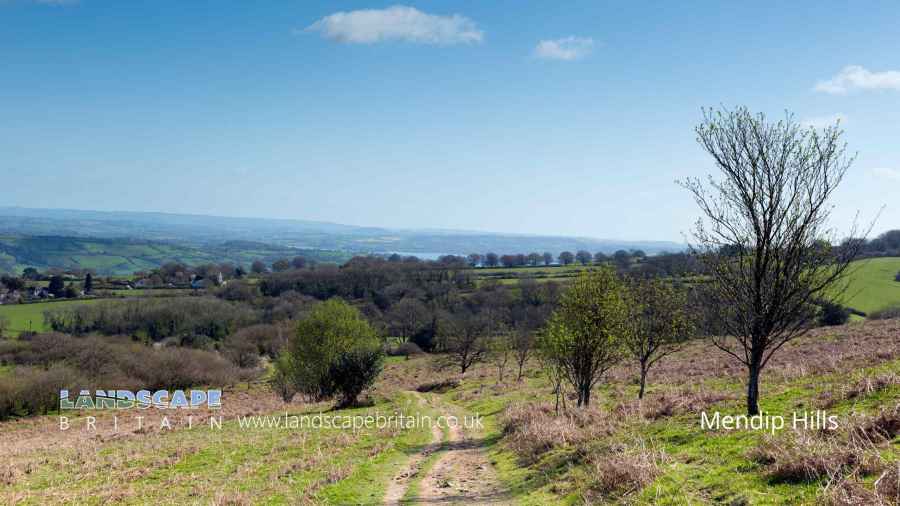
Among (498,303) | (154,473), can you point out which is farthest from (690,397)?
(498,303)

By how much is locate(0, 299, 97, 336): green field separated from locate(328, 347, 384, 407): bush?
9865 centimetres

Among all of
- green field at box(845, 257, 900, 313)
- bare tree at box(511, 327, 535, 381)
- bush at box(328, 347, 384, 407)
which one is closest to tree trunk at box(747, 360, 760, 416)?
bush at box(328, 347, 384, 407)

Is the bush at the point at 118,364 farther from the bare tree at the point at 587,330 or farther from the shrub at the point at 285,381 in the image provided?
the bare tree at the point at 587,330

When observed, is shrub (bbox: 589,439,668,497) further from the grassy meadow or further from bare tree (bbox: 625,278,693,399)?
bare tree (bbox: 625,278,693,399)

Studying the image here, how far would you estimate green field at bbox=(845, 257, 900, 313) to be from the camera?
251 feet

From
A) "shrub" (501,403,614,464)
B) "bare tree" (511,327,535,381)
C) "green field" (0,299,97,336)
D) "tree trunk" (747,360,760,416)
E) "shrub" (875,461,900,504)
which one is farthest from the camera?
A: "green field" (0,299,97,336)

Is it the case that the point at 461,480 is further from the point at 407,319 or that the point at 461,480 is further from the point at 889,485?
the point at 407,319

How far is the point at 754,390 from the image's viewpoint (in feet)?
54.0

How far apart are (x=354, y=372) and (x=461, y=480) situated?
27528 mm

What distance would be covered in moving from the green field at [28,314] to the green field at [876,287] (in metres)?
147

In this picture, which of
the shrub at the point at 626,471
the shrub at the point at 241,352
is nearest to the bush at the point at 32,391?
the shrub at the point at 241,352

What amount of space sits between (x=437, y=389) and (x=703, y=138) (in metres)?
45.6

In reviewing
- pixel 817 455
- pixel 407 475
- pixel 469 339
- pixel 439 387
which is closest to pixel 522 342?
pixel 439 387

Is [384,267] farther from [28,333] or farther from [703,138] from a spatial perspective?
[703,138]
